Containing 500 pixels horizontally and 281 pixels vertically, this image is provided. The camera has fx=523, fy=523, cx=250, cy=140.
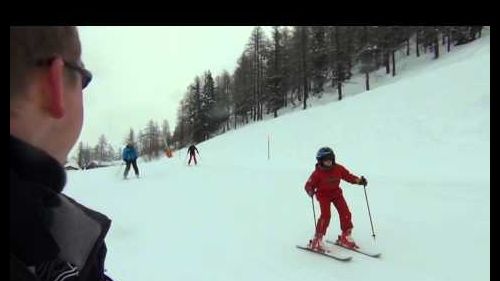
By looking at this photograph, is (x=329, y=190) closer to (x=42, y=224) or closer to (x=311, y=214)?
(x=311, y=214)

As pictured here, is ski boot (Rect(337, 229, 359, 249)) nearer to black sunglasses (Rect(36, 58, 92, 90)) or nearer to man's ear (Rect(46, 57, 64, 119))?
black sunglasses (Rect(36, 58, 92, 90))

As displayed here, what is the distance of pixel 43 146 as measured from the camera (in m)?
Result: 1.29

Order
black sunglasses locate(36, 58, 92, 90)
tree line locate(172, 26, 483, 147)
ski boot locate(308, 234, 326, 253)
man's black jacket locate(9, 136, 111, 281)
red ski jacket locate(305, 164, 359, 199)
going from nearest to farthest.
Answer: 1. man's black jacket locate(9, 136, 111, 281)
2. black sunglasses locate(36, 58, 92, 90)
3. ski boot locate(308, 234, 326, 253)
4. red ski jacket locate(305, 164, 359, 199)
5. tree line locate(172, 26, 483, 147)

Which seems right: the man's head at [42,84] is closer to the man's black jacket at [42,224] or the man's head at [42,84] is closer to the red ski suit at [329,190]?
the man's black jacket at [42,224]

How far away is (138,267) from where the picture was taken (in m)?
7.83

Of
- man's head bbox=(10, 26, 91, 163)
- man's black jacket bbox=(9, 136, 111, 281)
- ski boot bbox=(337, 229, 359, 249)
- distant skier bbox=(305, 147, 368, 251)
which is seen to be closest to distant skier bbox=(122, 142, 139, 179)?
distant skier bbox=(305, 147, 368, 251)

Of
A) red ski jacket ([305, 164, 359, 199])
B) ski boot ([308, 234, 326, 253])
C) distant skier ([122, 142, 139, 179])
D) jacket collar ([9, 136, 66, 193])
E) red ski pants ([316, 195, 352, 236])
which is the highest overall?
jacket collar ([9, 136, 66, 193])

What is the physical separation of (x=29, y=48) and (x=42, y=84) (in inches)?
3.5

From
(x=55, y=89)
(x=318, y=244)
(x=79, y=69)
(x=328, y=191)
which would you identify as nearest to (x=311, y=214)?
(x=328, y=191)

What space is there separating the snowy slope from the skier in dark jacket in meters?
5.97

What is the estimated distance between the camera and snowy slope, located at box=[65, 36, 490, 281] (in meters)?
7.48

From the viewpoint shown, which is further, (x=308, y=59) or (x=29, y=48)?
(x=308, y=59)

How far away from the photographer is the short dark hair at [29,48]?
1231mm
